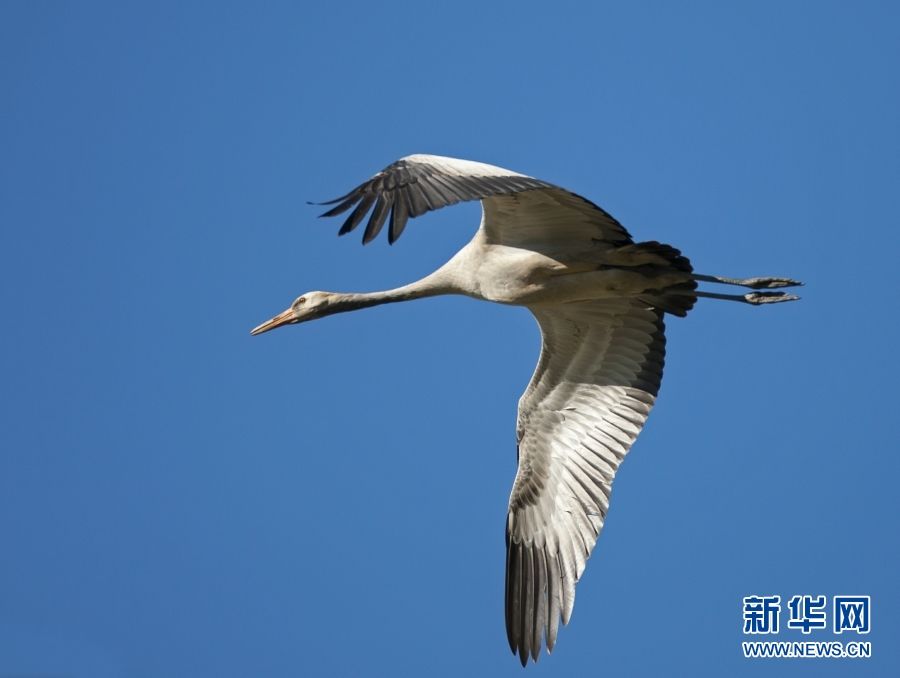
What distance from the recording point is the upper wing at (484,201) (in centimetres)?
1047

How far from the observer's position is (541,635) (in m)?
13.1

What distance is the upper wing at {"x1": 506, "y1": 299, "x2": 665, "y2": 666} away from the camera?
13398 mm

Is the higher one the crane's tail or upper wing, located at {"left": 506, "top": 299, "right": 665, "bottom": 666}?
the crane's tail

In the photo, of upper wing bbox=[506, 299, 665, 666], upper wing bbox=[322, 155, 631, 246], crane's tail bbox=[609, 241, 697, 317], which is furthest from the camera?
upper wing bbox=[506, 299, 665, 666]

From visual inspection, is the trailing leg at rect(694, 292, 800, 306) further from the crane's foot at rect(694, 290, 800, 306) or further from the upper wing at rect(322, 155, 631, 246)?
the upper wing at rect(322, 155, 631, 246)

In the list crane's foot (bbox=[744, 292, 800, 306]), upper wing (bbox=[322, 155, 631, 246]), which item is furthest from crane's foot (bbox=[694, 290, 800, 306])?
upper wing (bbox=[322, 155, 631, 246])

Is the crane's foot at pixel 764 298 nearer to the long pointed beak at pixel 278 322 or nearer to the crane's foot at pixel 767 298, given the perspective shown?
the crane's foot at pixel 767 298

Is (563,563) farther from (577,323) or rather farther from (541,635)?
(577,323)

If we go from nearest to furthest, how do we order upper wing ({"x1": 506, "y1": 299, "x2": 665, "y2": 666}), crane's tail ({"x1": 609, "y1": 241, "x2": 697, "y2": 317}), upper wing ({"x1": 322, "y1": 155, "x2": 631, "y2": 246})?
upper wing ({"x1": 322, "y1": 155, "x2": 631, "y2": 246}) < crane's tail ({"x1": 609, "y1": 241, "x2": 697, "y2": 317}) < upper wing ({"x1": 506, "y1": 299, "x2": 665, "y2": 666})

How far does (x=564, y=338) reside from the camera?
1377 centimetres

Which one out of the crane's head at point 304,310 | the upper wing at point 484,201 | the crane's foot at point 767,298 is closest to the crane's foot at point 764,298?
the crane's foot at point 767,298

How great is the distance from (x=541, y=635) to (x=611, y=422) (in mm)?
2179

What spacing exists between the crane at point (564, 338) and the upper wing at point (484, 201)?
21 millimetres

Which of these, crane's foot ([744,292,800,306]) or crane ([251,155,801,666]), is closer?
crane ([251,155,801,666])
